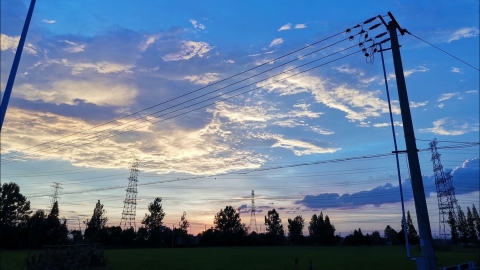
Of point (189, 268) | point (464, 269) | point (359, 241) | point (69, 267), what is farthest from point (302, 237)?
point (69, 267)

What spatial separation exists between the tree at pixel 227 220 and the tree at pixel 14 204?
6845 cm

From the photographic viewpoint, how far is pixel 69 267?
41.3ft

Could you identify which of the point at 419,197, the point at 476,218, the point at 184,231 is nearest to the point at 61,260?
the point at 419,197

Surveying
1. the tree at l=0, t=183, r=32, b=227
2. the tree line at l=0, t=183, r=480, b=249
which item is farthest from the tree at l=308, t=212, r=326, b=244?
the tree at l=0, t=183, r=32, b=227

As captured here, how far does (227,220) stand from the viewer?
148 metres

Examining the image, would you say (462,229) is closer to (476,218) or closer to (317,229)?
(476,218)

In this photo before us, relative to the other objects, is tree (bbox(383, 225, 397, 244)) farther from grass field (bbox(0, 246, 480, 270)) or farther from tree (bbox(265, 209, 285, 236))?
grass field (bbox(0, 246, 480, 270))

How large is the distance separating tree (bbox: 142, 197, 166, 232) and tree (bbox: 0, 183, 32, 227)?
132ft

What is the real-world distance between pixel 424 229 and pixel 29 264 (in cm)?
1410

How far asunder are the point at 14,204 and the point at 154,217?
155 feet

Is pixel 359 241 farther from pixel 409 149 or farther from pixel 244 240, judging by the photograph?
pixel 409 149

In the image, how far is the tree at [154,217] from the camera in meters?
132

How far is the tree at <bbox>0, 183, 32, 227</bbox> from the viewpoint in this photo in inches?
3750

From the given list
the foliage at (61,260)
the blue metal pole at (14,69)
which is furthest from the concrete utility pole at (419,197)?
the blue metal pole at (14,69)
